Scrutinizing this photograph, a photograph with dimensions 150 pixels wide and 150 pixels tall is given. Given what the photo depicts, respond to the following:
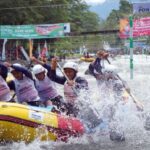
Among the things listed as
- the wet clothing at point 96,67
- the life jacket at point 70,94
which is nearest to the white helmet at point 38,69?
the life jacket at point 70,94

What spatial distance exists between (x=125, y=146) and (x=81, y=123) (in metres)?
0.83

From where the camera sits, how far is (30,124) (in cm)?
808

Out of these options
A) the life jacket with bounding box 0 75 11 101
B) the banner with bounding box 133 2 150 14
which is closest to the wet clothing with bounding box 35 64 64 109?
the life jacket with bounding box 0 75 11 101

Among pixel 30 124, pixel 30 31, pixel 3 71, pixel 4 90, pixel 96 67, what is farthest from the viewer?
pixel 30 31

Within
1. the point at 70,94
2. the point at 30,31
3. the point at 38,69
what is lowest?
the point at 70,94

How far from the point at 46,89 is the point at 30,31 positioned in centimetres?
2280

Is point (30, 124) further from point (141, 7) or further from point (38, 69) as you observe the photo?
point (141, 7)

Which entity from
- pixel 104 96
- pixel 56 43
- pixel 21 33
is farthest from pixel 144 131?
pixel 56 43

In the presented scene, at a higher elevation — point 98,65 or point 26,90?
point 98,65

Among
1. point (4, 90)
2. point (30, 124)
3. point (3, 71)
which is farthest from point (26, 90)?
point (30, 124)

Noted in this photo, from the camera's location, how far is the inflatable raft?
26.2ft

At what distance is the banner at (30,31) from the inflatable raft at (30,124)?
2354 centimetres

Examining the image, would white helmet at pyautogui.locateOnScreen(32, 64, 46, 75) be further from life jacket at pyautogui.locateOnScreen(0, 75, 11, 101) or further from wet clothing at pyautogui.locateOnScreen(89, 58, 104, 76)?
wet clothing at pyautogui.locateOnScreen(89, 58, 104, 76)

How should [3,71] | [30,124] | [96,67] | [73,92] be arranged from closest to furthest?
[30,124]
[73,92]
[3,71]
[96,67]
